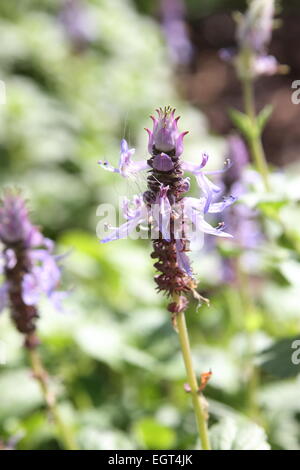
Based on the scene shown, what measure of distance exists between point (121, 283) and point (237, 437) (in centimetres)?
197

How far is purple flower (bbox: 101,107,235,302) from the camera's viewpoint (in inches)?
60.5

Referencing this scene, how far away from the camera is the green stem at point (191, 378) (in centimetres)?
172

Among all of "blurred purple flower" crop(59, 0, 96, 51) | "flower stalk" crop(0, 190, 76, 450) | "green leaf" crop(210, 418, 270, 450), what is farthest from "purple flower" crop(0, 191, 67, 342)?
"blurred purple flower" crop(59, 0, 96, 51)

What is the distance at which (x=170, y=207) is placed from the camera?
1.56 meters

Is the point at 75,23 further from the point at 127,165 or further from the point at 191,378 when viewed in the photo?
the point at 191,378

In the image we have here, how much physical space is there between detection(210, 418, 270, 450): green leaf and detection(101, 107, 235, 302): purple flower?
665 millimetres

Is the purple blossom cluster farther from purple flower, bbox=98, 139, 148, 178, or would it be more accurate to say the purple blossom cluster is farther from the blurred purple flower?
the blurred purple flower

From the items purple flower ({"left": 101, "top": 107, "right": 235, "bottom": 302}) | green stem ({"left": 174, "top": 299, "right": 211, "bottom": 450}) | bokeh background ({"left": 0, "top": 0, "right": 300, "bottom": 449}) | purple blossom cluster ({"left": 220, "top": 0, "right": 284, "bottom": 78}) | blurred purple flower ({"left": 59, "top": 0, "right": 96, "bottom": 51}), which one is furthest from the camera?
blurred purple flower ({"left": 59, "top": 0, "right": 96, "bottom": 51})

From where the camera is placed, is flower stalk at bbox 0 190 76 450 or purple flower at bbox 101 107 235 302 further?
flower stalk at bbox 0 190 76 450

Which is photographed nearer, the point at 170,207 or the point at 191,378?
the point at 170,207

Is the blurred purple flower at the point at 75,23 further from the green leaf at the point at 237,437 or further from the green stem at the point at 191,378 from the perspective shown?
the green stem at the point at 191,378

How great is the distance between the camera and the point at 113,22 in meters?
9.13

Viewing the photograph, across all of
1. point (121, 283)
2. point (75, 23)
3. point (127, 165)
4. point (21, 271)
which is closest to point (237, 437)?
point (21, 271)
